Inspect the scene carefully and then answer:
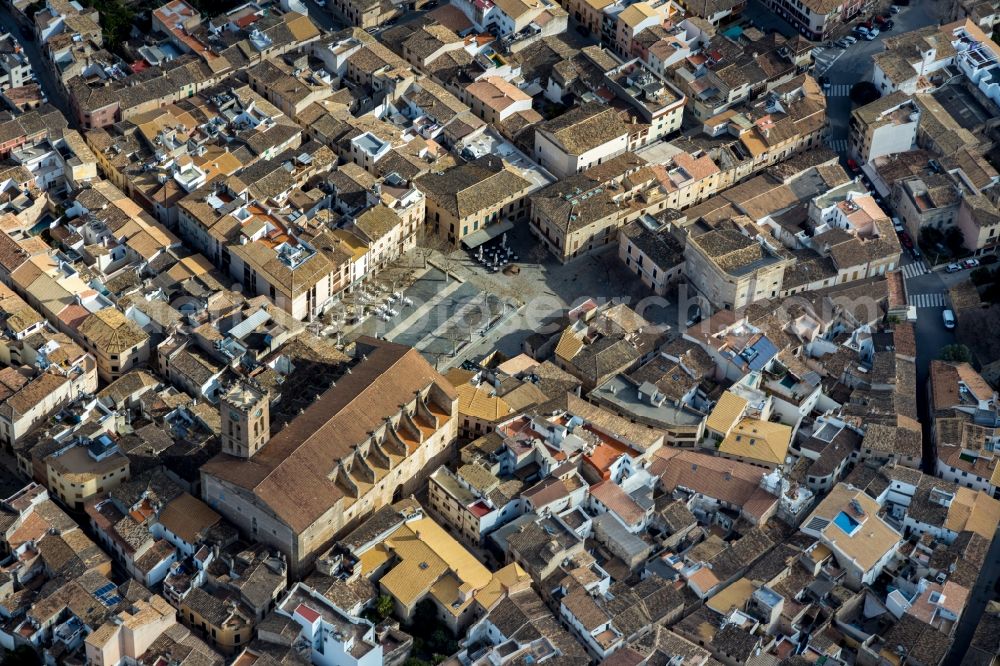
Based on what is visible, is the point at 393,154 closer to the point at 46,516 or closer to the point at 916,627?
the point at 46,516

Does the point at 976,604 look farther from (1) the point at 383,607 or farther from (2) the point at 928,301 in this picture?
(1) the point at 383,607

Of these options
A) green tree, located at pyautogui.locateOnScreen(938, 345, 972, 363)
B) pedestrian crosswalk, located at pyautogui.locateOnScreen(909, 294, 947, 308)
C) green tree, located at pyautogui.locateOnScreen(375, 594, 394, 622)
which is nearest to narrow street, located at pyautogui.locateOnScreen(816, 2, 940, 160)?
pedestrian crosswalk, located at pyautogui.locateOnScreen(909, 294, 947, 308)

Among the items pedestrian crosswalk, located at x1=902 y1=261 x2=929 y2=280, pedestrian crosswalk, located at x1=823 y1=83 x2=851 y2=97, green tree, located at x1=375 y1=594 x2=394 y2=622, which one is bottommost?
pedestrian crosswalk, located at x1=902 y1=261 x2=929 y2=280

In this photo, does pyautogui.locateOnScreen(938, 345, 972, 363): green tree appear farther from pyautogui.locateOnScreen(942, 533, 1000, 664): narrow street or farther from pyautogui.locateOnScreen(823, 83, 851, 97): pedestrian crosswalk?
pyautogui.locateOnScreen(823, 83, 851, 97): pedestrian crosswalk

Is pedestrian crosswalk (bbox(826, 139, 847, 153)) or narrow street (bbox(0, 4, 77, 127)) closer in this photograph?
pedestrian crosswalk (bbox(826, 139, 847, 153))

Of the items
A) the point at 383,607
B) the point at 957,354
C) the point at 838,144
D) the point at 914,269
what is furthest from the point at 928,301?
the point at 383,607
